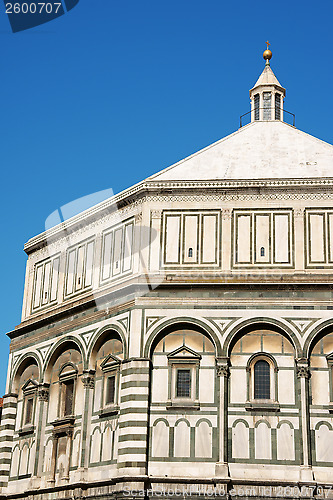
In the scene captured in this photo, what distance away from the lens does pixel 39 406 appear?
32.3 metres

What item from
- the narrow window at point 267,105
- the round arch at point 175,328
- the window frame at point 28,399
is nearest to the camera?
the round arch at point 175,328

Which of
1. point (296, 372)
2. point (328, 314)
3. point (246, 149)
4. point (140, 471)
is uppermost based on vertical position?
point (246, 149)

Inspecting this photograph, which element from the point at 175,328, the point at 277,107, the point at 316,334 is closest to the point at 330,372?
the point at 316,334

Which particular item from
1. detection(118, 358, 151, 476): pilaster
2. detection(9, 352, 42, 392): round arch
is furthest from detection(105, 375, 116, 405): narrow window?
detection(9, 352, 42, 392): round arch

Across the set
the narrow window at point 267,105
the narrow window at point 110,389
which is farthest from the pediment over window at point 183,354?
the narrow window at point 267,105

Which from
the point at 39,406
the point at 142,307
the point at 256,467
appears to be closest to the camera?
the point at 256,467

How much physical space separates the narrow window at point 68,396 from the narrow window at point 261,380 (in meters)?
7.48

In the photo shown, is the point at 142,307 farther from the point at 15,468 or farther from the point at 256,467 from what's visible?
the point at 15,468

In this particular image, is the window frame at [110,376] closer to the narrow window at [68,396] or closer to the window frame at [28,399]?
the narrow window at [68,396]

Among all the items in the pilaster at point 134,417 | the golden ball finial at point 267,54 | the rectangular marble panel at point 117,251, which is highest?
the golden ball finial at point 267,54

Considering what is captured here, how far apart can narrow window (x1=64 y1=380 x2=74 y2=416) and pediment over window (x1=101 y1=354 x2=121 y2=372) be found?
2206 millimetres

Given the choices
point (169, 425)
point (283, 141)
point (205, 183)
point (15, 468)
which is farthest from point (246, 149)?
point (15, 468)

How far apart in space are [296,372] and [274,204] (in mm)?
6102

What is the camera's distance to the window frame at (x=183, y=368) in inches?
1093
